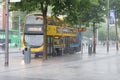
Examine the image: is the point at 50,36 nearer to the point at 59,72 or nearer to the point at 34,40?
the point at 34,40

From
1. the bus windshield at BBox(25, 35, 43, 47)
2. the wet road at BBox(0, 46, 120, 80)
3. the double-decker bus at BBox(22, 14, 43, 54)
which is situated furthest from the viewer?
the bus windshield at BBox(25, 35, 43, 47)

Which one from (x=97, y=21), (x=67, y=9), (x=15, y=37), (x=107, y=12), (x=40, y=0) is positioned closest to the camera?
(x=40, y=0)

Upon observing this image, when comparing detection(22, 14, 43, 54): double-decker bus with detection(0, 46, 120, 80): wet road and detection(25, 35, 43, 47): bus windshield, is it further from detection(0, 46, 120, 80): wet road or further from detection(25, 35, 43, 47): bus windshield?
detection(0, 46, 120, 80): wet road

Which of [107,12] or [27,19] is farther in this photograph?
[107,12]

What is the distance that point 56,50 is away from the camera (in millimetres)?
40219

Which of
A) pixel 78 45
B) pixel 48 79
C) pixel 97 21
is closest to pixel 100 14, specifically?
pixel 97 21

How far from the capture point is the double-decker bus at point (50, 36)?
3566cm

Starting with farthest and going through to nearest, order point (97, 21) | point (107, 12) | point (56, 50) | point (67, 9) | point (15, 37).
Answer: point (15, 37) → point (107, 12) → point (97, 21) → point (56, 50) → point (67, 9)

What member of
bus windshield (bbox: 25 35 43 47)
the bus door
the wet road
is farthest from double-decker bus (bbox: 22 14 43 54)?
the wet road

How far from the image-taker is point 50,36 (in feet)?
124

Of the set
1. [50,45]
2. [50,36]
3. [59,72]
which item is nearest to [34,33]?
[50,36]

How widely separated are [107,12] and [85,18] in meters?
4.02

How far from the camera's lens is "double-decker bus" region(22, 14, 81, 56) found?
117 ft

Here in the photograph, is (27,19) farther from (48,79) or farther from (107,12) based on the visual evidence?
(48,79)
